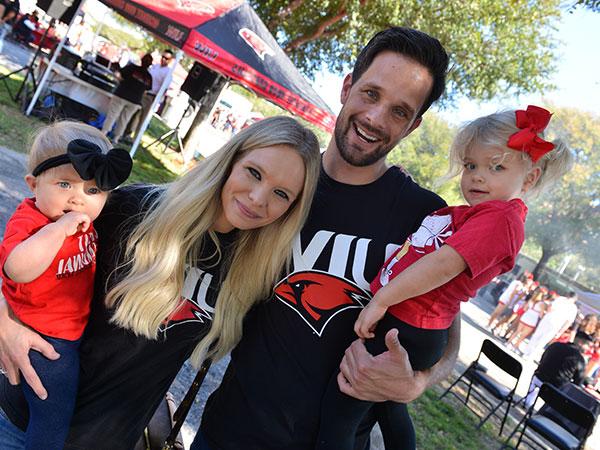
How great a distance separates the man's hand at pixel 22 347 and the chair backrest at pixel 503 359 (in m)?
6.41

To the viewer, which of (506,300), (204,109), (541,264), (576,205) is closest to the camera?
(204,109)

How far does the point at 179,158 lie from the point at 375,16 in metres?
6.22

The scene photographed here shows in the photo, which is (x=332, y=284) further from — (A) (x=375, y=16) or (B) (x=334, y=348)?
(A) (x=375, y=16)

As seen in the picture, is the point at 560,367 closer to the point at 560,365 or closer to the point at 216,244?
the point at 560,365

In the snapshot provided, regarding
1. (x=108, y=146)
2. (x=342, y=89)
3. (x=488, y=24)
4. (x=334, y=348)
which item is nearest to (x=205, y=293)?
(x=334, y=348)

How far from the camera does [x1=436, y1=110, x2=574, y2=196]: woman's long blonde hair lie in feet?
6.64

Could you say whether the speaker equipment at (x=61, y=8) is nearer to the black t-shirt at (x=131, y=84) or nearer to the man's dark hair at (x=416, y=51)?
the black t-shirt at (x=131, y=84)

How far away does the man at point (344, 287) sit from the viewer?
5.93ft

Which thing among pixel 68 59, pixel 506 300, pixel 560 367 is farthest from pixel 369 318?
pixel 506 300

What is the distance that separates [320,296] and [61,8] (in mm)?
10496

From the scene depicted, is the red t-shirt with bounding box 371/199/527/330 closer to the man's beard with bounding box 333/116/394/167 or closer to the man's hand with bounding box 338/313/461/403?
the man's hand with bounding box 338/313/461/403

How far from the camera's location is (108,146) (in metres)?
1.79

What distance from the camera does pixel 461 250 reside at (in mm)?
1698

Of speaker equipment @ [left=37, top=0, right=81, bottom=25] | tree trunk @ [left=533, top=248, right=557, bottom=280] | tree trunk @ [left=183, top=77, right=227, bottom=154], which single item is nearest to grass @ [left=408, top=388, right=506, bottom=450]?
tree trunk @ [left=183, top=77, right=227, bottom=154]
